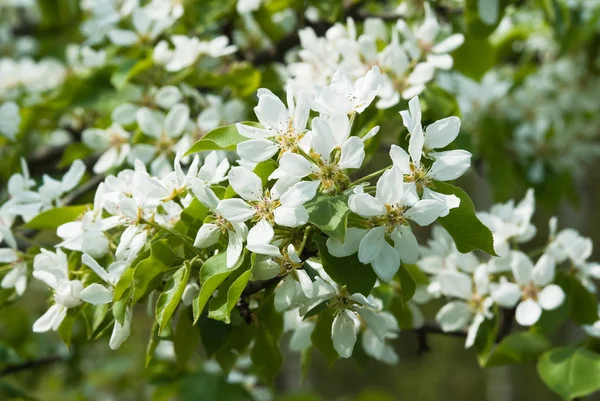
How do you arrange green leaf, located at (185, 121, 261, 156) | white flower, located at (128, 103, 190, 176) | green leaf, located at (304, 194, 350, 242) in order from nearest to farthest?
green leaf, located at (304, 194, 350, 242)
green leaf, located at (185, 121, 261, 156)
white flower, located at (128, 103, 190, 176)

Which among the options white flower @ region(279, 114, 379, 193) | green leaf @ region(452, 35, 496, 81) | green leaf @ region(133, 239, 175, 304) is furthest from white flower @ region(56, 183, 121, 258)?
green leaf @ region(452, 35, 496, 81)

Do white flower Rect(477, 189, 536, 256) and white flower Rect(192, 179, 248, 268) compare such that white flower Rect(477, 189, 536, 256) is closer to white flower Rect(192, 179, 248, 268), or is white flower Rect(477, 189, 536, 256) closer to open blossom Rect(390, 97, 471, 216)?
open blossom Rect(390, 97, 471, 216)

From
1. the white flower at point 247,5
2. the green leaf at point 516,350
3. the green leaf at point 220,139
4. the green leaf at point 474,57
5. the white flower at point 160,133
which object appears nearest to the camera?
the green leaf at point 220,139

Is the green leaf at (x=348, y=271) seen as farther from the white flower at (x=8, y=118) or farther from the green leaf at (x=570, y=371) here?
the white flower at (x=8, y=118)

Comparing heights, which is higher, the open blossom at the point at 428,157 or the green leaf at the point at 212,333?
the open blossom at the point at 428,157

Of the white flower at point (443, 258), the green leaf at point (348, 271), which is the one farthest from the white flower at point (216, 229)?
the white flower at point (443, 258)

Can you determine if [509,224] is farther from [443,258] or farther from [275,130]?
[275,130]
